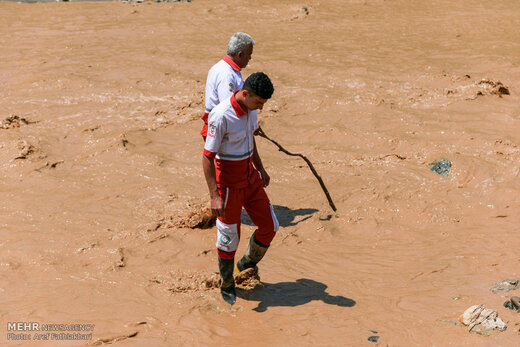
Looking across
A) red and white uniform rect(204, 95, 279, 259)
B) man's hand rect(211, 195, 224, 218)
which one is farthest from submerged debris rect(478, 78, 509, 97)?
man's hand rect(211, 195, 224, 218)

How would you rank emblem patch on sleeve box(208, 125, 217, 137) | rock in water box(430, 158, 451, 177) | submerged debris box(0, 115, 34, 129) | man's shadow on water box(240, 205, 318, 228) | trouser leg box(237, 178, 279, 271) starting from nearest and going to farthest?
emblem patch on sleeve box(208, 125, 217, 137) < trouser leg box(237, 178, 279, 271) < man's shadow on water box(240, 205, 318, 228) < rock in water box(430, 158, 451, 177) < submerged debris box(0, 115, 34, 129)

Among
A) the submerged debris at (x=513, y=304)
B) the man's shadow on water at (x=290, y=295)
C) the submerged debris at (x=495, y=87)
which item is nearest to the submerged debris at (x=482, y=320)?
the submerged debris at (x=513, y=304)

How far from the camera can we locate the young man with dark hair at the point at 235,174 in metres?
4.01

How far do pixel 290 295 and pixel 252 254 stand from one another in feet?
1.52

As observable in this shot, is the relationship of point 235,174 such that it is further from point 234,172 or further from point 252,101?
point 252,101

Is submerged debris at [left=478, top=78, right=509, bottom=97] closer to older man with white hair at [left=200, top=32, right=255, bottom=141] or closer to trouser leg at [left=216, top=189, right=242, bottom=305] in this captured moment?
older man with white hair at [left=200, top=32, right=255, bottom=141]

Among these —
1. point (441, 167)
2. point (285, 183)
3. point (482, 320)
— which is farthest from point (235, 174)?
point (441, 167)

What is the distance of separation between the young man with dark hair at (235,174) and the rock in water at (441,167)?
9.46ft

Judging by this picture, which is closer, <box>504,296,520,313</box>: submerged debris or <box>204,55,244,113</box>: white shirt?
<box>504,296,520,313</box>: submerged debris

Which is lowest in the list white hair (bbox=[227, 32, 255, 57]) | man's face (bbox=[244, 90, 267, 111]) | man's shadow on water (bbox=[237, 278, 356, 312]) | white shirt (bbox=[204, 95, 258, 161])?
man's shadow on water (bbox=[237, 278, 356, 312])

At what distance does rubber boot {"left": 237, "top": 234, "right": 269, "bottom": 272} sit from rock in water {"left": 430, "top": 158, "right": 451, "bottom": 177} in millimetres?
2975

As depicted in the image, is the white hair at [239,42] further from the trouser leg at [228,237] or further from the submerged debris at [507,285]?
the submerged debris at [507,285]

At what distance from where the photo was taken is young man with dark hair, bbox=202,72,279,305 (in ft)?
13.2

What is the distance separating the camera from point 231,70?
16.5 feet
